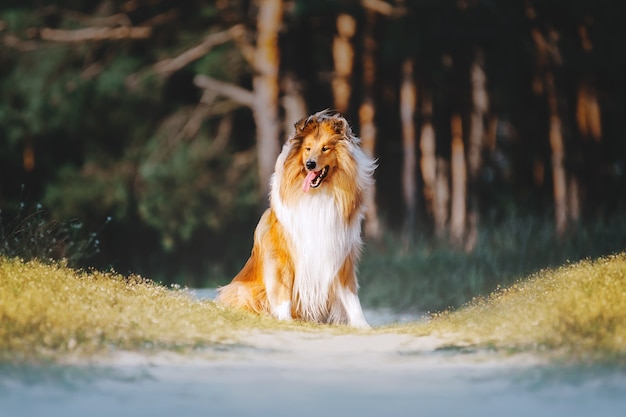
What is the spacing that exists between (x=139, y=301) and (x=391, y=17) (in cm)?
1267

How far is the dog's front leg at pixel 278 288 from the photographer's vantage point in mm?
10070

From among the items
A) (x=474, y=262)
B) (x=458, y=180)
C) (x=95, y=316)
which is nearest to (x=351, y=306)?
(x=95, y=316)

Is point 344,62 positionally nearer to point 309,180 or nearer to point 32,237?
point 32,237

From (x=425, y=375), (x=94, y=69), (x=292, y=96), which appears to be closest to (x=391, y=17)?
(x=292, y=96)

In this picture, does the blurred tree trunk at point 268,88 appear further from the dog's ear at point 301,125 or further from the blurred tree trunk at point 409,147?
the dog's ear at point 301,125

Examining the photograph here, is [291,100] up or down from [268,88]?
down

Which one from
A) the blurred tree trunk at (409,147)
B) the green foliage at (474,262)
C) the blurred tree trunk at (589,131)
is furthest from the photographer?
the blurred tree trunk at (589,131)

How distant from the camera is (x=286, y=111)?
871 inches

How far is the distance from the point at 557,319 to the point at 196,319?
294 cm

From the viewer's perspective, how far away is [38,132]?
24.2 m

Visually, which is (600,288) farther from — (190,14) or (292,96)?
(190,14)

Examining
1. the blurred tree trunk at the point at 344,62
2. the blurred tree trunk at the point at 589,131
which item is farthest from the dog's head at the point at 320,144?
the blurred tree trunk at the point at 589,131

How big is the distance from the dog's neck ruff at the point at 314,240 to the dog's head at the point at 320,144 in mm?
140

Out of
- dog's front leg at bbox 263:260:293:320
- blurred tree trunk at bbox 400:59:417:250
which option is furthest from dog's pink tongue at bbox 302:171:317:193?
blurred tree trunk at bbox 400:59:417:250
